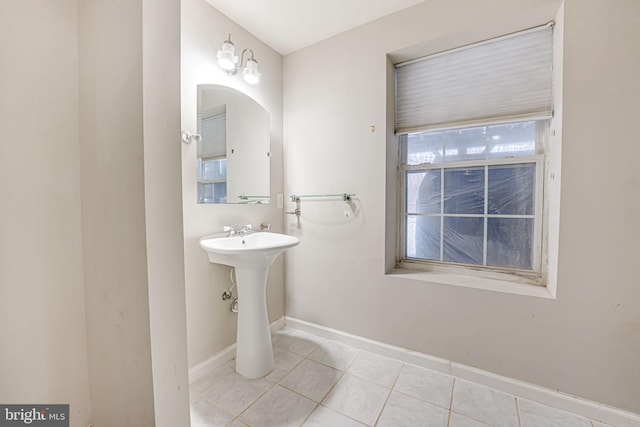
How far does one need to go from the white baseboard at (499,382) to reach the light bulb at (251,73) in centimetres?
195

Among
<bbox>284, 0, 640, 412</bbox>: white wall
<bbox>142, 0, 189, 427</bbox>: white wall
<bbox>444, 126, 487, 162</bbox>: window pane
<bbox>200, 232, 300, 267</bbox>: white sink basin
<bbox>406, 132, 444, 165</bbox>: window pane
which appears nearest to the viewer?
<bbox>142, 0, 189, 427</bbox>: white wall

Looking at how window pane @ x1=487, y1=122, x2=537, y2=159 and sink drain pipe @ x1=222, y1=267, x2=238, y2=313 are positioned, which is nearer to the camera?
window pane @ x1=487, y1=122, x2=537, y2=159

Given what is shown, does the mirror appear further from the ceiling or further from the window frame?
the window frame

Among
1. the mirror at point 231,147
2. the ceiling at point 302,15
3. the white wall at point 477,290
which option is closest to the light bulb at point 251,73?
the mirror at point 231,147

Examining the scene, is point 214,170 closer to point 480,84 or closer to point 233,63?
point 233,63

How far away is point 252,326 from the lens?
151cm

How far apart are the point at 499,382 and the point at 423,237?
938 millimetres

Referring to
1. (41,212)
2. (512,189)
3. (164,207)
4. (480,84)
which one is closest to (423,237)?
(512,189)

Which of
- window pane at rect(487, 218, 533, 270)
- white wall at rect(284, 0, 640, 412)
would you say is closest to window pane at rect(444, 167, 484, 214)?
window pane at rect(487, 218, 533, 270)

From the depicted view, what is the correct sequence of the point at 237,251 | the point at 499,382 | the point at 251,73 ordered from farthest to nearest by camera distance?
the point at 251,73, the point at 499,382, the point at 237,251

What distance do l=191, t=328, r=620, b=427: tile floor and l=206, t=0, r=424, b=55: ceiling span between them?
2.34 metres

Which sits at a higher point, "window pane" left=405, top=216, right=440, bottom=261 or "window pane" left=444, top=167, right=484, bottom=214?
"window pane" left=444, top=167, right=484, bottom=214

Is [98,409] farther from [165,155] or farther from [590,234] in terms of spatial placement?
[590,234]
